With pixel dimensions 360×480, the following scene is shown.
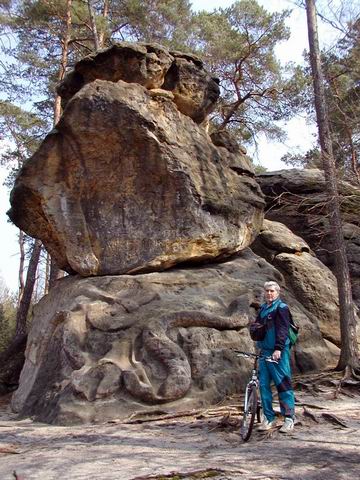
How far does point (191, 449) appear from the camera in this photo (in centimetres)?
504

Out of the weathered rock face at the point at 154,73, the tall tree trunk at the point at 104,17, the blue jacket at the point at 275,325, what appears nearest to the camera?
the blue jacket at the point at 275,325

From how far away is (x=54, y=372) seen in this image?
8047mm

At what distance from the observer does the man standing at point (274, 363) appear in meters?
5.49

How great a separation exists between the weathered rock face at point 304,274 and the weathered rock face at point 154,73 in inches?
136

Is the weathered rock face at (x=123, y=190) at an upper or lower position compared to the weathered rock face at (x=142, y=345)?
upper

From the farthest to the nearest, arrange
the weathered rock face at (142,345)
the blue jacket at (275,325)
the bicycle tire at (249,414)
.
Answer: the weathered rock face at (142,345) → the blue jacket at (275,325) → the bicycle tire at (249,414)

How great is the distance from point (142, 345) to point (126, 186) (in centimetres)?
339

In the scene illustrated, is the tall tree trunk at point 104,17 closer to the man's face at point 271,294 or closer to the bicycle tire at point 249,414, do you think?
the man's face at point 271,294

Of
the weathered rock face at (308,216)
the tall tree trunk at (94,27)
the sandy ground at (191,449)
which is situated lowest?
the sandy ground at (191,449)

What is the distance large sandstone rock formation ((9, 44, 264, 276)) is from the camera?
31.4 ft

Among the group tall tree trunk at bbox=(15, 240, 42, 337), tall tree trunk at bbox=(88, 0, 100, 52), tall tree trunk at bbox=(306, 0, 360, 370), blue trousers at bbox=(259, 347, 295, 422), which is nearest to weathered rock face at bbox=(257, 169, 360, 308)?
tall tree trunk at bbox=(306, 0, 360, 370)

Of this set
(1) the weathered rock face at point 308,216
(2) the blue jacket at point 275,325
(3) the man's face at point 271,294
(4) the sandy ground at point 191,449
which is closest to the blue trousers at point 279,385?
(2) the blue jacket at point 275,325

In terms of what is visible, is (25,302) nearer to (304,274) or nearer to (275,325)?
(304,274)

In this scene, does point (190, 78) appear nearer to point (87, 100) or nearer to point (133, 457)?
point (87, 100)
